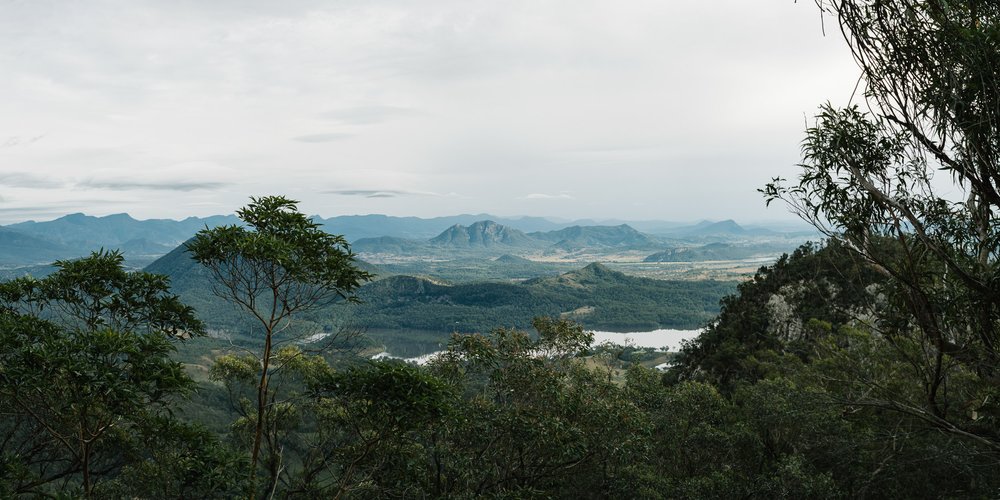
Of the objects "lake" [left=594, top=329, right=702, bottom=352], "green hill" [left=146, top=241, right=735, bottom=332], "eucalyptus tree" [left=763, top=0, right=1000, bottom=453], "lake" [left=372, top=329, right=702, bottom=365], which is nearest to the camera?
"eucalyptus tree" [left=763, top=0, right=1000, bottom=453]

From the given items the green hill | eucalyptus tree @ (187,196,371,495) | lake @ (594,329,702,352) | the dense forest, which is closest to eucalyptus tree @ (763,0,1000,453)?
the dense forest

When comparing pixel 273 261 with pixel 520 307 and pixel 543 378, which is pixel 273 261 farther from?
pixel 520 307

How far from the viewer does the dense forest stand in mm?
6719

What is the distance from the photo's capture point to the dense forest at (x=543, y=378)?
6719mm

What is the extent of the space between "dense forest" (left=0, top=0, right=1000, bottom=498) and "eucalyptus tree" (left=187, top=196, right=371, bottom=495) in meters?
0.04

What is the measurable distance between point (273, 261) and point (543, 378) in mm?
6137

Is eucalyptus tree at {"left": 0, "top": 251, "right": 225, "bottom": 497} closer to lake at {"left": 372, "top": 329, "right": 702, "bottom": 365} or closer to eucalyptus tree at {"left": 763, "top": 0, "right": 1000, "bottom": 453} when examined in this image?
eucalyptus tree at {"left": 763, "top": 0, "right": 1000, "bottom": 453}

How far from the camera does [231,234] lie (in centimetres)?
862

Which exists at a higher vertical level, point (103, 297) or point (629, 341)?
point (103, 297)

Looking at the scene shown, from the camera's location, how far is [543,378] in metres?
11.8

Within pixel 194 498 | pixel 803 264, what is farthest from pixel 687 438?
pixel 803 264

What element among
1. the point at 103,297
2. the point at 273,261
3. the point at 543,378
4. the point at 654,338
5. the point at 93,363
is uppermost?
the point at 273,261

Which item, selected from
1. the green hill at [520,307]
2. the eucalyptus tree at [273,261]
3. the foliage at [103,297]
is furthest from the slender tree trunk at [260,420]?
the green hill at [520,307]

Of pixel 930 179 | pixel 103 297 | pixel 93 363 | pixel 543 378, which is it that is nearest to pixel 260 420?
pixel 93 363
